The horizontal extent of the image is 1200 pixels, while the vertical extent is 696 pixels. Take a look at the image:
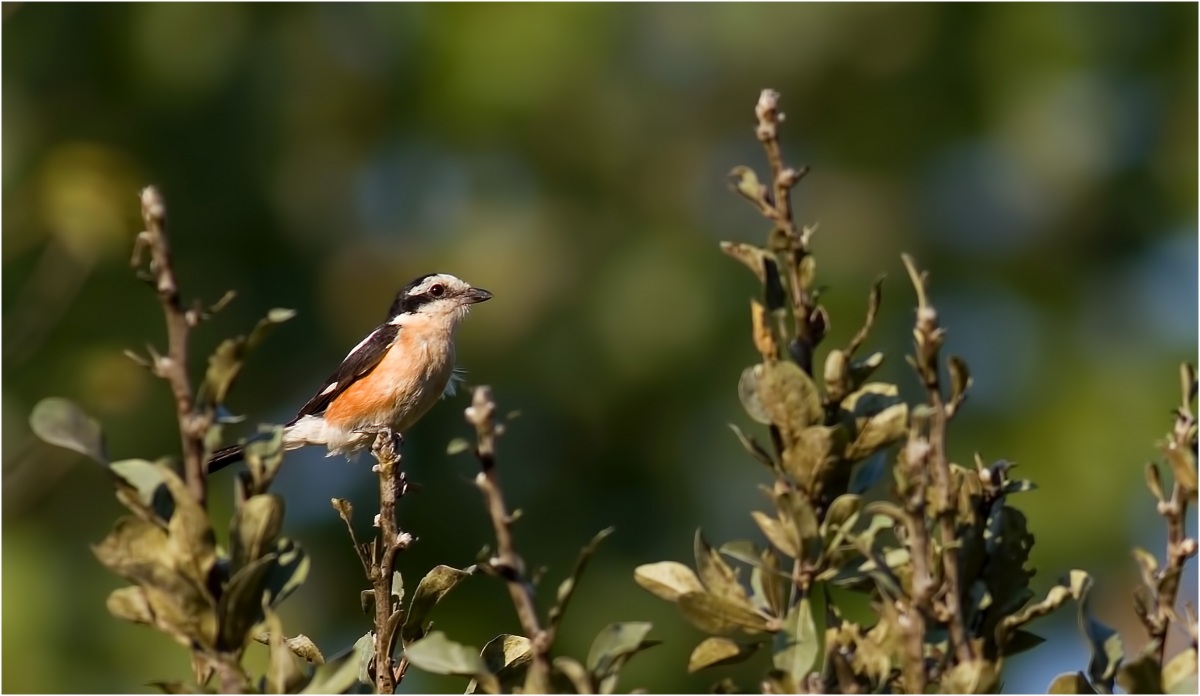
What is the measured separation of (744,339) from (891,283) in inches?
41.5

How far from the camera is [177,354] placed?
1689mm

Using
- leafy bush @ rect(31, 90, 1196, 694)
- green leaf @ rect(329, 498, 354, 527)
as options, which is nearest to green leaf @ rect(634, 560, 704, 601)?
leafy bush @ rect(31, 90, 1196, 694)

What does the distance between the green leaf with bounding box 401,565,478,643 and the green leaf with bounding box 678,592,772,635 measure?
55 cm

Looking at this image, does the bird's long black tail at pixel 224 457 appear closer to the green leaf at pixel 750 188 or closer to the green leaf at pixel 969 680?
the green leaf at pixel 750 188

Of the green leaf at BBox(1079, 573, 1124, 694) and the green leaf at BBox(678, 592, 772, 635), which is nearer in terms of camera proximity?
the green leaf at BBox(1079, 573, 1124, 694)

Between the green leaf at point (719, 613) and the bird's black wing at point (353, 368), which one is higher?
the bird's black wing at point (353, 368)

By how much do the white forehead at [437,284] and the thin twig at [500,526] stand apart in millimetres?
5698

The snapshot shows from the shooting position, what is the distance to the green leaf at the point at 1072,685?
186 centimetres

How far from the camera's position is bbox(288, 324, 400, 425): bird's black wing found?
7035mm

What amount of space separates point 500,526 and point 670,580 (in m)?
0.53

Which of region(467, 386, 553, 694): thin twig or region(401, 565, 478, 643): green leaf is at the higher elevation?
region(467, 386, 553, 694): thin twig

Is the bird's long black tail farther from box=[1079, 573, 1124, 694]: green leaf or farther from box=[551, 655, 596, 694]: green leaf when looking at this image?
box=[1079, 573, 1124, 694]: green leaf

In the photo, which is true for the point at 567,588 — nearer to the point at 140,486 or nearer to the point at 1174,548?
the point at 140,486

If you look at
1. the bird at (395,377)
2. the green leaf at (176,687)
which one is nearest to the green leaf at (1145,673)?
the green leaf at (176,687)
